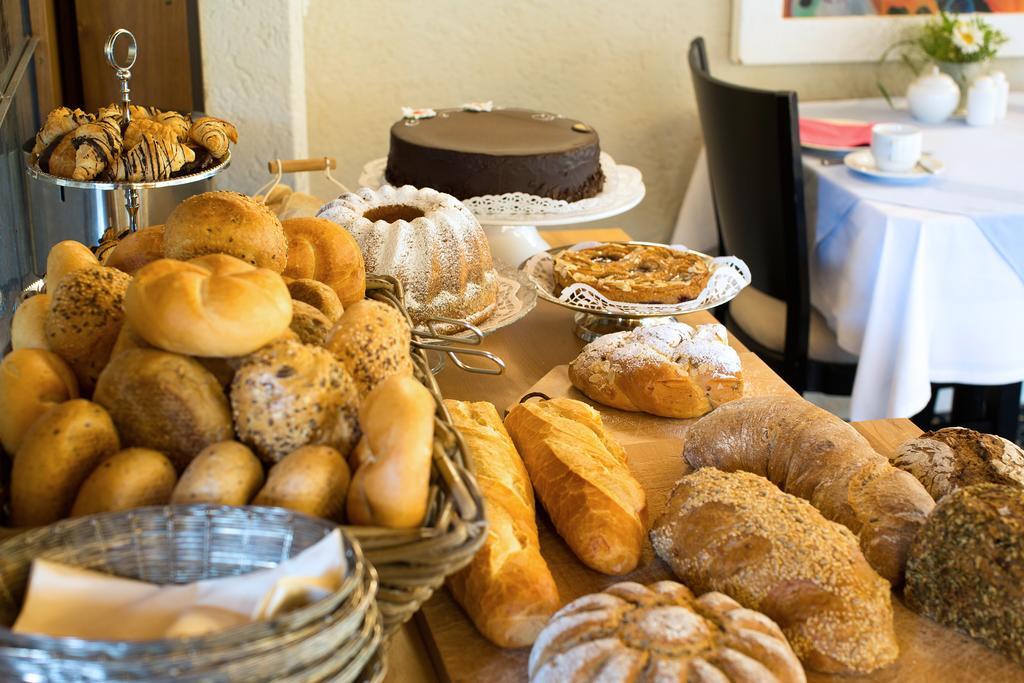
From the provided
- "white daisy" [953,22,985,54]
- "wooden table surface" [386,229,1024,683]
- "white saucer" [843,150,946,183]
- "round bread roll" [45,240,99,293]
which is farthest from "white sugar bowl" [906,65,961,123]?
"round bread roll" [45,240,99,293]

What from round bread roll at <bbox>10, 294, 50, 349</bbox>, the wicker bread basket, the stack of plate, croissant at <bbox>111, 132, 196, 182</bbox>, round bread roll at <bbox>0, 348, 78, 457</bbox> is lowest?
the wicker bread basket

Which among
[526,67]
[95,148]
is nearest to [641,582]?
[95,148]

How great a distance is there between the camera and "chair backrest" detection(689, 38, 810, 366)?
1931 millimetres

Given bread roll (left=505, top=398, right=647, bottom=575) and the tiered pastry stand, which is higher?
the tiered pastry stand

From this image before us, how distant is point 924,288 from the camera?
73.7 inches

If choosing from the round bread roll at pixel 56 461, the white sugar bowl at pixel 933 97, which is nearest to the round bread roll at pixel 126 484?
the round bread roll at pixel 56 461

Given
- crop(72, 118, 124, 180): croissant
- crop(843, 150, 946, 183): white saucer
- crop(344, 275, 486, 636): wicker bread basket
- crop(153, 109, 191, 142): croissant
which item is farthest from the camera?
crop(843, 150, 946, 183): white saucer

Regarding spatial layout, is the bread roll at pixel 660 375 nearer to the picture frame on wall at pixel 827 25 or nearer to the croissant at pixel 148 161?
the croissant at pixel 148 161

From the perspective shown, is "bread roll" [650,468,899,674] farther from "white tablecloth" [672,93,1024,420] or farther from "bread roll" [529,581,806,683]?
"white tablecloth" [672,93,1024,420]

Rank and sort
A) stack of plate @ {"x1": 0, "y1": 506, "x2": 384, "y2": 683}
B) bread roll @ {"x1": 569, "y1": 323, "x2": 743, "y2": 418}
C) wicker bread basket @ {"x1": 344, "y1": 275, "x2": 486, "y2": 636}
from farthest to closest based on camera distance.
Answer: bread roll @ {"x1": 569, "y1": 323, "x2": 743, "y2": 418} → wicker bread basket @ {"x1": 344, "y1": 275, "x2": 486, "y2": 636} → stack of plate @ {"x1": 0, "y1": 506, "x2": 384, "y2": 683}

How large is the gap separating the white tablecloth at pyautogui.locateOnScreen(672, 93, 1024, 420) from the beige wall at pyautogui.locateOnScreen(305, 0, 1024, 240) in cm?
89

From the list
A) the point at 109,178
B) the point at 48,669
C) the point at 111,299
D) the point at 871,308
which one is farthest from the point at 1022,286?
the point at 48,669

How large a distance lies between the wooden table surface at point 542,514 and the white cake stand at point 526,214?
0.37 ft

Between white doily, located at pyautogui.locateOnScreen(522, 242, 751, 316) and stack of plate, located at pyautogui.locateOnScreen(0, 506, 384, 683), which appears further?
white doily, located at pyautogui.locateOnScreen(522, 242, 751, 316)
